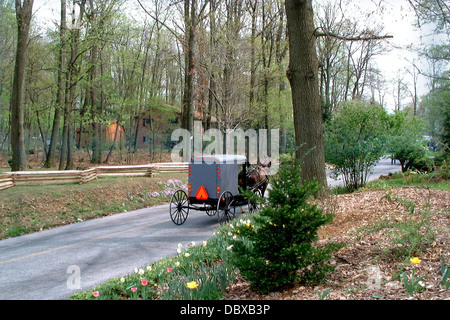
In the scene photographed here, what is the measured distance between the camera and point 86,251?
8.12m

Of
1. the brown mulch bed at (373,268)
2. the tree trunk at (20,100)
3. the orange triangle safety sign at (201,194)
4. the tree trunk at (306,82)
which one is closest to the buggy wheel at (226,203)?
the orange triangle safety sign at (201,194)

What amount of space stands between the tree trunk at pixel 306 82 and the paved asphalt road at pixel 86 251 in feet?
11.2

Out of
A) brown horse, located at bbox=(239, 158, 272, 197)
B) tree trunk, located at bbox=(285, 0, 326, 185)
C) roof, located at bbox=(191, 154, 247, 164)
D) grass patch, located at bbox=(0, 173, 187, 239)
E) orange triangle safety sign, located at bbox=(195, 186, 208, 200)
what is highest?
tree trunk, located at bbox=(285, 0, 326, 185)

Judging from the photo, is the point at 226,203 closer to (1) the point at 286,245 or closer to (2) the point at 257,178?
(2) the point at 257,178

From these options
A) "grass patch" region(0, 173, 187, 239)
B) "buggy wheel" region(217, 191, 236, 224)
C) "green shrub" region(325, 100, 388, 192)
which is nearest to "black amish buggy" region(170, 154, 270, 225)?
"buggy wheel" region(217, 191, 236, 224)

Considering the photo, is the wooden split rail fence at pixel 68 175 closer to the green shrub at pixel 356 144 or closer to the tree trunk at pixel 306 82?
the green shrub at pixel 356 144

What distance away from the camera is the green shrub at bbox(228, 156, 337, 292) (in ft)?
11.9

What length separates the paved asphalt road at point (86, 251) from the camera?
600cm

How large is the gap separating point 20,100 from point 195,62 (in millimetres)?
11189

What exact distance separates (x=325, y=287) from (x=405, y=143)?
60.0 feet

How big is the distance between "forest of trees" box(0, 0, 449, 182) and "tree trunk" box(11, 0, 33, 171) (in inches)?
1.7

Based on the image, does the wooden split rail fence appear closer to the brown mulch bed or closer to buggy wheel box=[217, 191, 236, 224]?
buggy wheel box=[217, 191, 236, 224]

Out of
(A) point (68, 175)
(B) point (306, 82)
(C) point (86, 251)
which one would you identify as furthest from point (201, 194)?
(A) point (68, 175)

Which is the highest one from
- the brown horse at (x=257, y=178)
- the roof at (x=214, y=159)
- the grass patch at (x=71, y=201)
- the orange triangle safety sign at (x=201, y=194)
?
the roof at (x=214, y=159)
